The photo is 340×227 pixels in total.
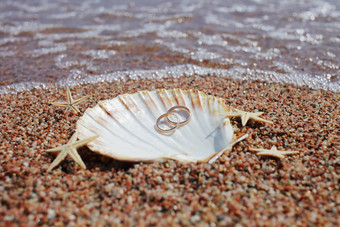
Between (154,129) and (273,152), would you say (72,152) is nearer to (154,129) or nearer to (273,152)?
(154,129)

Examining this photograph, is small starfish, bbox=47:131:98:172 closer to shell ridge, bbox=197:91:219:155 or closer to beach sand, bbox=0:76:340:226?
beach sand, bbox=0:76:340:226

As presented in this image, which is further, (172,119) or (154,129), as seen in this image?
(172,119)

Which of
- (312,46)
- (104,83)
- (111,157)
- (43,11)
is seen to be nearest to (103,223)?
(111,157)

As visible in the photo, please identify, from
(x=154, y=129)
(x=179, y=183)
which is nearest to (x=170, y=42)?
(x=154, y=129)

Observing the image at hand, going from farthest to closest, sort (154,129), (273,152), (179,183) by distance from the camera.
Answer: (154,129) → (273,152) → (179,183)

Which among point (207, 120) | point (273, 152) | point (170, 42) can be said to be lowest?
point (273, 152)

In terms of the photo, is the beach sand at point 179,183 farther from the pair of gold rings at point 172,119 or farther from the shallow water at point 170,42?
the shallow water at point 170,42
